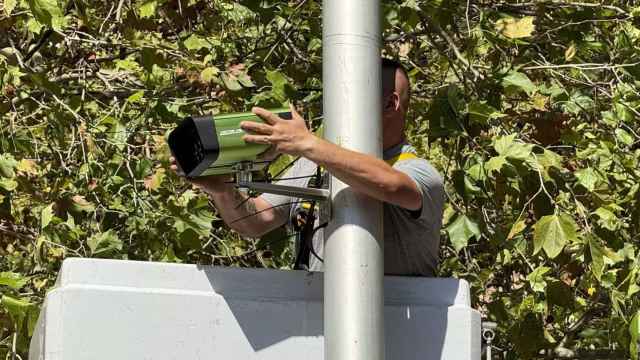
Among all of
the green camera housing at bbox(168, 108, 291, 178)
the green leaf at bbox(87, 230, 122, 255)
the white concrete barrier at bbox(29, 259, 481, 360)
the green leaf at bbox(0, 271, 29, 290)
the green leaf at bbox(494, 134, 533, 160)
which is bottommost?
the green leaf at bbox(0, 271, 29, 290)

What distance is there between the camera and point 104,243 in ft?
20.5

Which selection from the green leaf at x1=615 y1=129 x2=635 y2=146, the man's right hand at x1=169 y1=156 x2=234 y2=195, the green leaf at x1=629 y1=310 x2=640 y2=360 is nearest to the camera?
the man's right hand at x1=169 y1=156 x2=234 y2=195

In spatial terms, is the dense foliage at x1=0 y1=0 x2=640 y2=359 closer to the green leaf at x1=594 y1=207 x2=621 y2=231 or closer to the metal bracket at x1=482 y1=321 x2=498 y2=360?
the green leaf at x1=594 y1=207 x2=621 y2=231

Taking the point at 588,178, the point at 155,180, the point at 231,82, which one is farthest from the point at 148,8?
the point at 588,178

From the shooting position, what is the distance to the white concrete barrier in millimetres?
3410

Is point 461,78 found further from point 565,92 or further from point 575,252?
point 575,252

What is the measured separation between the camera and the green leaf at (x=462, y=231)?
562cm

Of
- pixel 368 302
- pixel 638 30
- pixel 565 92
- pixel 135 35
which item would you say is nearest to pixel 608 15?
pixel 638 30

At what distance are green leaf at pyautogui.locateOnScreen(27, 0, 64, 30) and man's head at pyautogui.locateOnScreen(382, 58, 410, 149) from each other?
1694mm

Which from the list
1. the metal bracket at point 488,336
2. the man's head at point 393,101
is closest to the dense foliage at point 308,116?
the man's head at point 393,101

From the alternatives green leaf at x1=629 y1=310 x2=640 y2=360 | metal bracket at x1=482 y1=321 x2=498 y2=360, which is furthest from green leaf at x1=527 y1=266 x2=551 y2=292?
metal bracket at x1=482 y1=321 x2=498 y2=360

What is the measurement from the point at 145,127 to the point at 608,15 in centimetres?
231

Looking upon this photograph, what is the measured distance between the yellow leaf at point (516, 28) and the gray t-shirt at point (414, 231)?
1.95m

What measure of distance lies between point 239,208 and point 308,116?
7.28 feet
